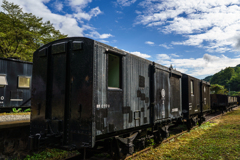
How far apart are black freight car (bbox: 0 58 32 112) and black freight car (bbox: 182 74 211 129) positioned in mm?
10562

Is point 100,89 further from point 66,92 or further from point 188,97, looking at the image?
point 188,97

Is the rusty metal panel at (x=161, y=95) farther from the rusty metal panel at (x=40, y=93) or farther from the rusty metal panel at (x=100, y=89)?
the rusty metal panel at (x=40, y=93)

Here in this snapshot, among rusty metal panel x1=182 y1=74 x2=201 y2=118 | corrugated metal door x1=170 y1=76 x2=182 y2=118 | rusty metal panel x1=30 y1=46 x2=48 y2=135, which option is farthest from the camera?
rusty metal panel x1=182 y1=74 x2=201 y2=118

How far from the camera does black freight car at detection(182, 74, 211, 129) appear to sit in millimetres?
10555

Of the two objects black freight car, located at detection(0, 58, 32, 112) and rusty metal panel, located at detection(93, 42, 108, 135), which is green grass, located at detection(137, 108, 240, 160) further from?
black freight car, located at detection(0, 58, 32, 112)

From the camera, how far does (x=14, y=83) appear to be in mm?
11367

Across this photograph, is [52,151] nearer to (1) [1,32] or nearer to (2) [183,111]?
(2) [183,111]

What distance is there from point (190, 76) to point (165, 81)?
3.76 m

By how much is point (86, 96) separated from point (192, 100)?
29.6 feet

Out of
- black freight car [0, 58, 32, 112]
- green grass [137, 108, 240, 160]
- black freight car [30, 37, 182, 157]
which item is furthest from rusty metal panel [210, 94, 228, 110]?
black freight car [0, 58, 32, 112]

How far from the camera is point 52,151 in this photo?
707 cm

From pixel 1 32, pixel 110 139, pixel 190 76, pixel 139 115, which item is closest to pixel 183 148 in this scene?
pixel 139 115

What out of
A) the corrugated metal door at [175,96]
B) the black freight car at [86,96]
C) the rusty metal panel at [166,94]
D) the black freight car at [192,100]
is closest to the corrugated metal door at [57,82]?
the black freight car at [86,96]

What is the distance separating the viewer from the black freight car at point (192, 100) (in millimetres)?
10555
